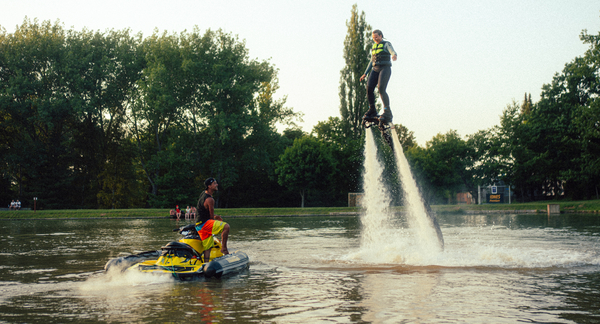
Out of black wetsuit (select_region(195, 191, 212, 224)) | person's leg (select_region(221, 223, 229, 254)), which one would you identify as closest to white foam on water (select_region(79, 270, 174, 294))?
black wetsuit (select_region(195, 191, 212, 224))

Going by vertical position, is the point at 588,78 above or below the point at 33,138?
above

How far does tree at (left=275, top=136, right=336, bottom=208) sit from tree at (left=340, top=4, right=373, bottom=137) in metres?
5.28

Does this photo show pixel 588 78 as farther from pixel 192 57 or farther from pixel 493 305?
pixel 493 305

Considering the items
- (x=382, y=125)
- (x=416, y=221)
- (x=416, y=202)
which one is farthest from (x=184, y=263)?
(x=416, y=221)

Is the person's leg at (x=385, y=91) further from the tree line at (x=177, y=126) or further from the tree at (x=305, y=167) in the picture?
the tree at (x=305, y=167)

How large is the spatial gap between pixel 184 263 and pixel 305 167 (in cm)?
5480

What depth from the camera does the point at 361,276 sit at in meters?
13.0

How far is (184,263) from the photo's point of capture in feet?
41.5

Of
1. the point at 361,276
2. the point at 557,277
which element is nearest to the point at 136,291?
the point at 361,276

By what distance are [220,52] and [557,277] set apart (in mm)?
58789

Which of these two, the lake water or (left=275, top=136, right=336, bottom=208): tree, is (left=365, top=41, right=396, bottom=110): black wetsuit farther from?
(left=275, top=136, right=336, bottom=208): tree

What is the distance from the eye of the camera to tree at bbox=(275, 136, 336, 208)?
67438mm

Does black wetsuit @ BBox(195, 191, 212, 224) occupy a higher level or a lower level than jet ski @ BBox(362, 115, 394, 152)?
lower

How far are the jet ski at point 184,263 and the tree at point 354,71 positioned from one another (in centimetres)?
5251
